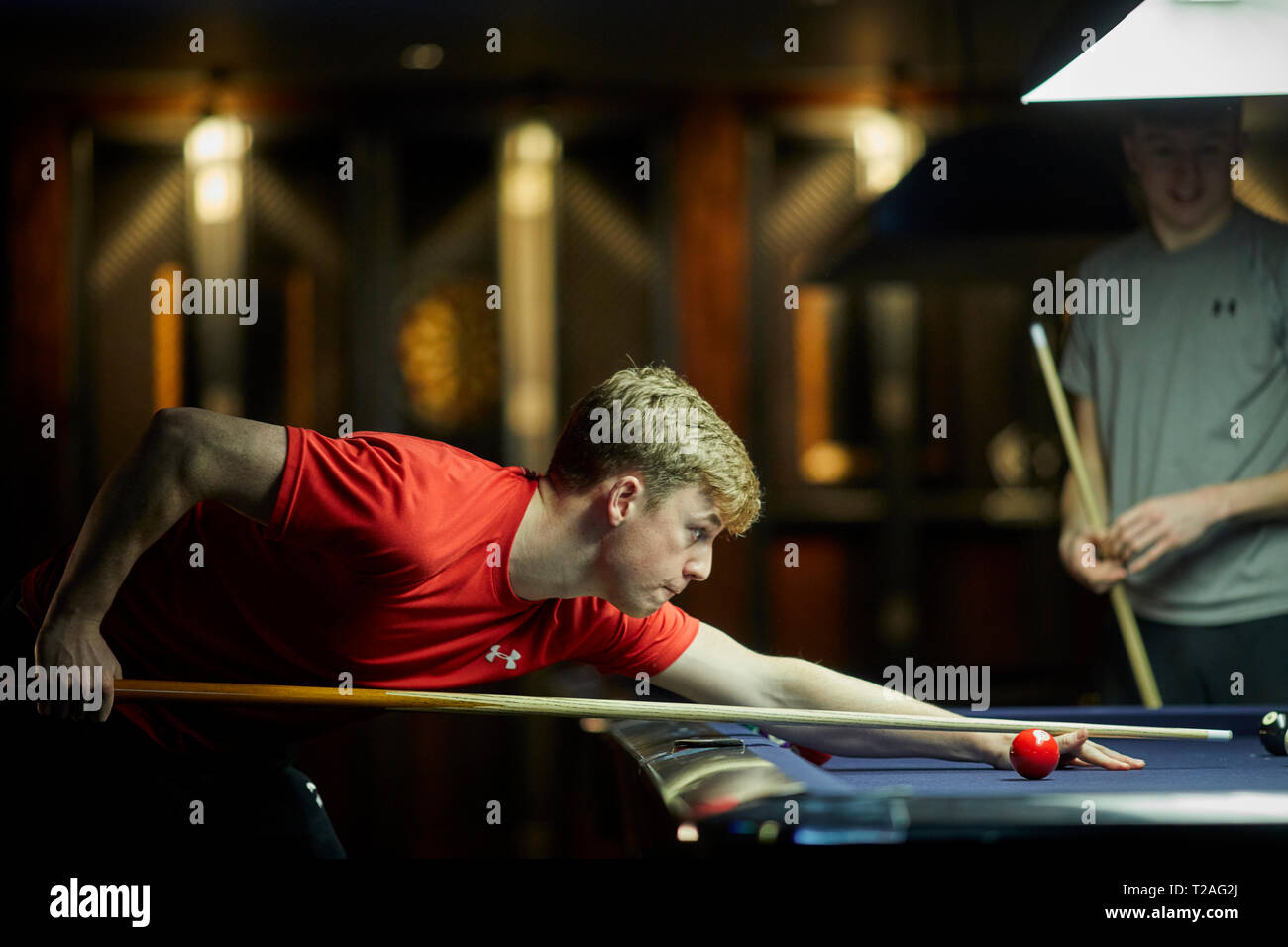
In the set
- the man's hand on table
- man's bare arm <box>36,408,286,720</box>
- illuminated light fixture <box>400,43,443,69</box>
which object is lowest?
the man's hand on table

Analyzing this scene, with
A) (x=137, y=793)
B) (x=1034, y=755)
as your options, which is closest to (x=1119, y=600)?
(x=1034, y=755)

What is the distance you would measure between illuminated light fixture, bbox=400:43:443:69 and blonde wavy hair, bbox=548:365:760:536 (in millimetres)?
2536

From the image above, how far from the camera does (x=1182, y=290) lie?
3330 millimetres

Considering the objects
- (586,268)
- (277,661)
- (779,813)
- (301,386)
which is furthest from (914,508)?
(779,813)

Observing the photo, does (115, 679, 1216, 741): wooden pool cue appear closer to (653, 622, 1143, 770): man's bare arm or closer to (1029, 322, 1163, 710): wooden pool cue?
(653, 622, 1143, 770): man's bare arm

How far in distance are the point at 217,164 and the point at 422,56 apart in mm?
921

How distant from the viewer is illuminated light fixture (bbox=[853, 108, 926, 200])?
4.89m

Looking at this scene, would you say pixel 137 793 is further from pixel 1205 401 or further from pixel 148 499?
pixel 1205 401

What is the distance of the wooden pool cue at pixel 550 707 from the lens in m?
2.09

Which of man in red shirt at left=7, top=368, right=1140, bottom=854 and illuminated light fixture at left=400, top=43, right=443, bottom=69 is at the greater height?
illuminated light fixture at left=400, top=43, right=443, bottom=69

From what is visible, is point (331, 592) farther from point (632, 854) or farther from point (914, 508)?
point (914, 508)

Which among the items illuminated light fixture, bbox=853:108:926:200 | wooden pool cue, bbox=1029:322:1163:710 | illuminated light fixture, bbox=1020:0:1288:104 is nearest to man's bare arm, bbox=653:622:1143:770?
wooden pool cue, bbox=1029:322:1163:710

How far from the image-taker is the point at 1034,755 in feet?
6.44
